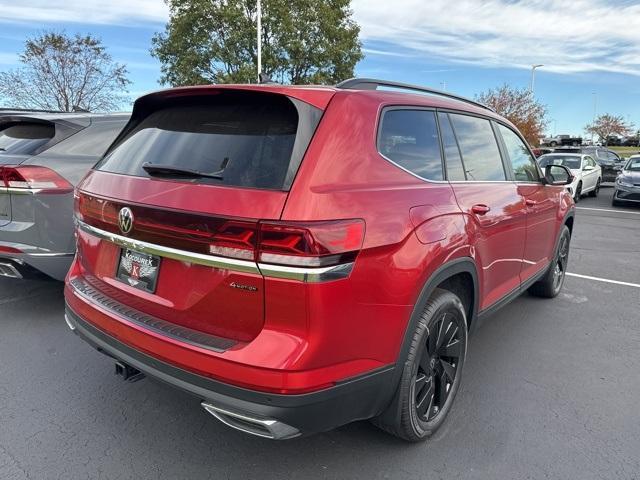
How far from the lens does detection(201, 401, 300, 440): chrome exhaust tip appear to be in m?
1.94

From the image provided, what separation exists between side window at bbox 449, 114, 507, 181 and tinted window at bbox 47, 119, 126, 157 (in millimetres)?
3111

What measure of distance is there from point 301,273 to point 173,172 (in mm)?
822

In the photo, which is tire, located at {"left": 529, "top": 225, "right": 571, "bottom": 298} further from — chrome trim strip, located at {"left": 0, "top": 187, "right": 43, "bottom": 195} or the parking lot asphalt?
chrome trim strip, located at {"left": 0, "top": 187, "right": 43, "bottom": 195}

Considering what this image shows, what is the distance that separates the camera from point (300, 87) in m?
2.29

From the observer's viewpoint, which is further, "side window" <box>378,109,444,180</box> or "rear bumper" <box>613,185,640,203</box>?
"rear bumper" <box>613,185,640,203</box>

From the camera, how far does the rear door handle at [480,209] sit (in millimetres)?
2870

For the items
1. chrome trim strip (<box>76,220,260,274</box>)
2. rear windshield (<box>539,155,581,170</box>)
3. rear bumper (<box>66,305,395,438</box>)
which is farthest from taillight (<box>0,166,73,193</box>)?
rear windshield (<box>539,155,581,170</box>)

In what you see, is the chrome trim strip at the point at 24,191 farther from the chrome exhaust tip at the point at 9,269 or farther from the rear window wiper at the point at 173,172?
the rear window wiper at the point at 173,172

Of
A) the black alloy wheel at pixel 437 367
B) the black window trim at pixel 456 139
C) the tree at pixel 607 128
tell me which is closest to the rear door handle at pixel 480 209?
the black window trim at pixel 456 139

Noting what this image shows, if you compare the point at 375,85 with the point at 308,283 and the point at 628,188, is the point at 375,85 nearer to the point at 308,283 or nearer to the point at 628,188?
the point at 308,283

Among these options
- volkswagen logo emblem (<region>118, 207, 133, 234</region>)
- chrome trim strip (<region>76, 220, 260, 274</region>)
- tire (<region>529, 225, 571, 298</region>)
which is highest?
volkswagen logo emblem (<region>118, 207, 133, 234</region>)

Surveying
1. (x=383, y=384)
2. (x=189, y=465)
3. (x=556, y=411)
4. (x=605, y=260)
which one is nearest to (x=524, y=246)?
(x=556, y=411)

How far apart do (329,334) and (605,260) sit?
6.73 m

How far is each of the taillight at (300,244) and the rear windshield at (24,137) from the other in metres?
3.15
